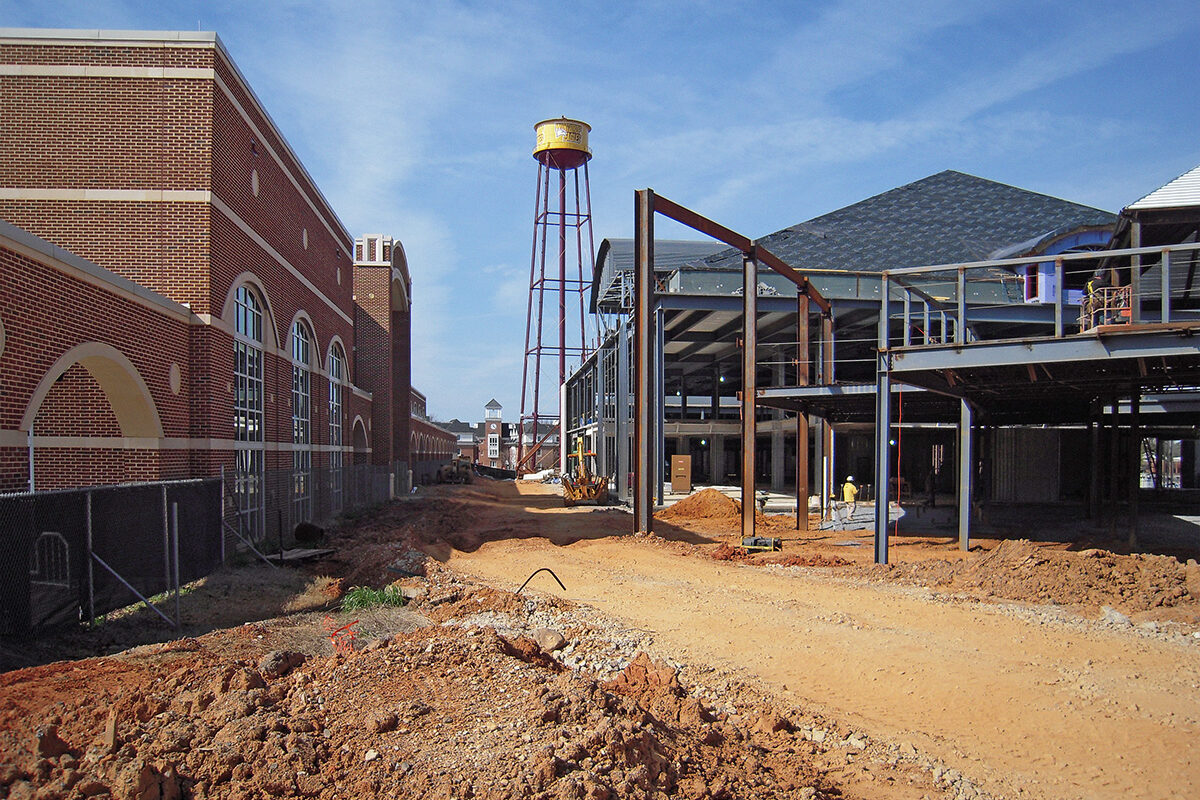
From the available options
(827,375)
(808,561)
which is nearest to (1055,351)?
(808,561)

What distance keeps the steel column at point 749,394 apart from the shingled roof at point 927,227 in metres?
15.9

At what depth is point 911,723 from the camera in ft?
23.1

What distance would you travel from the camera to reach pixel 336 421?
3020 cm

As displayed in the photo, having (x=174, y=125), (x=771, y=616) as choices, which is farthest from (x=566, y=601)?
(x=174, y=125)

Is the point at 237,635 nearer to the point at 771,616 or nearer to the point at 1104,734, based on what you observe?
the point at 771,616

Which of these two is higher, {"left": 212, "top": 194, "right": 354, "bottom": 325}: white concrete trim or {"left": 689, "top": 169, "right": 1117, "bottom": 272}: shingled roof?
{"left": 689, "top": 169, "right": 1117, "bottom": 272}: shingled roof

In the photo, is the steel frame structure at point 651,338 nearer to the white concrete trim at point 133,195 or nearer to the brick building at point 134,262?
the brick building at point 134,262

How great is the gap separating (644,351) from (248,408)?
902 centimetres

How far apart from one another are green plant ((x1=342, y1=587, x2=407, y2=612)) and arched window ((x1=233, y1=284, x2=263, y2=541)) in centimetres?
590

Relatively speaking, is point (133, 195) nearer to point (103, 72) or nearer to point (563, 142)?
point (103, 72)

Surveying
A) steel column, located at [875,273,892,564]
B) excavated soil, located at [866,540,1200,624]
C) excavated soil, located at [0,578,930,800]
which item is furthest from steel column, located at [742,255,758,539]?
excavated soil, located at [0,578,930,800]

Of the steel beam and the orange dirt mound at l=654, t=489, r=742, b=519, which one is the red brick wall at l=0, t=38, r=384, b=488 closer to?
the steel beam

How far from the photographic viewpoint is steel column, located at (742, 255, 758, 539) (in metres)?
18.0

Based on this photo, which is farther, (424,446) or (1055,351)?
(424,446)
